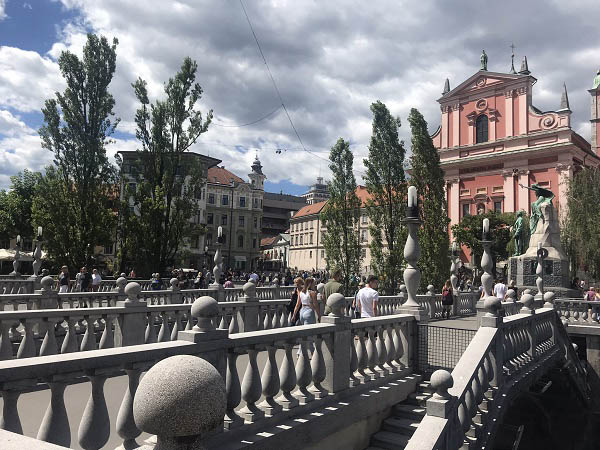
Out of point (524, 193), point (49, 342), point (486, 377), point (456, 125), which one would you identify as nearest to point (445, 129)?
point (456, 125)

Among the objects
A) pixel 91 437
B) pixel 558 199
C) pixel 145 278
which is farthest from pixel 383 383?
pixel 558 199

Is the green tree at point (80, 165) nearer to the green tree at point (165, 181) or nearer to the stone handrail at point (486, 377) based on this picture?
the green tree at point (165, 181)

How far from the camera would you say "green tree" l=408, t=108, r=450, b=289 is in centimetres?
2603

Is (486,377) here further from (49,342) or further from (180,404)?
(49,342)

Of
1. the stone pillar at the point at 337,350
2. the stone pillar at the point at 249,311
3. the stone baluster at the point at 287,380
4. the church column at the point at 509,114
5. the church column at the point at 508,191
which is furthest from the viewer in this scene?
the church column at the point at 509,114

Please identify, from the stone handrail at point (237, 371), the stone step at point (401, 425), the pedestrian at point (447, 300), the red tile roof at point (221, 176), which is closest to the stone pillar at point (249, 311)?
the stone handrail at point (237, 371)

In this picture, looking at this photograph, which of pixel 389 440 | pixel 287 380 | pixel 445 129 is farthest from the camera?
pixel 445 129

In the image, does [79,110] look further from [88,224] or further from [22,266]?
[22,266]

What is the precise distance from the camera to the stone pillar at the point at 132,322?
801 centimetres

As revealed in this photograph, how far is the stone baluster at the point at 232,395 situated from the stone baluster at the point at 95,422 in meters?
1.18

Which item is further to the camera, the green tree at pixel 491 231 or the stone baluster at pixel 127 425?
the green tree at pixel 491 231

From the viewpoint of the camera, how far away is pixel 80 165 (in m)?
27.1

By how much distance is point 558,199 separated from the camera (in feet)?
144

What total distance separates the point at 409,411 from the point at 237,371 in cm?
317
